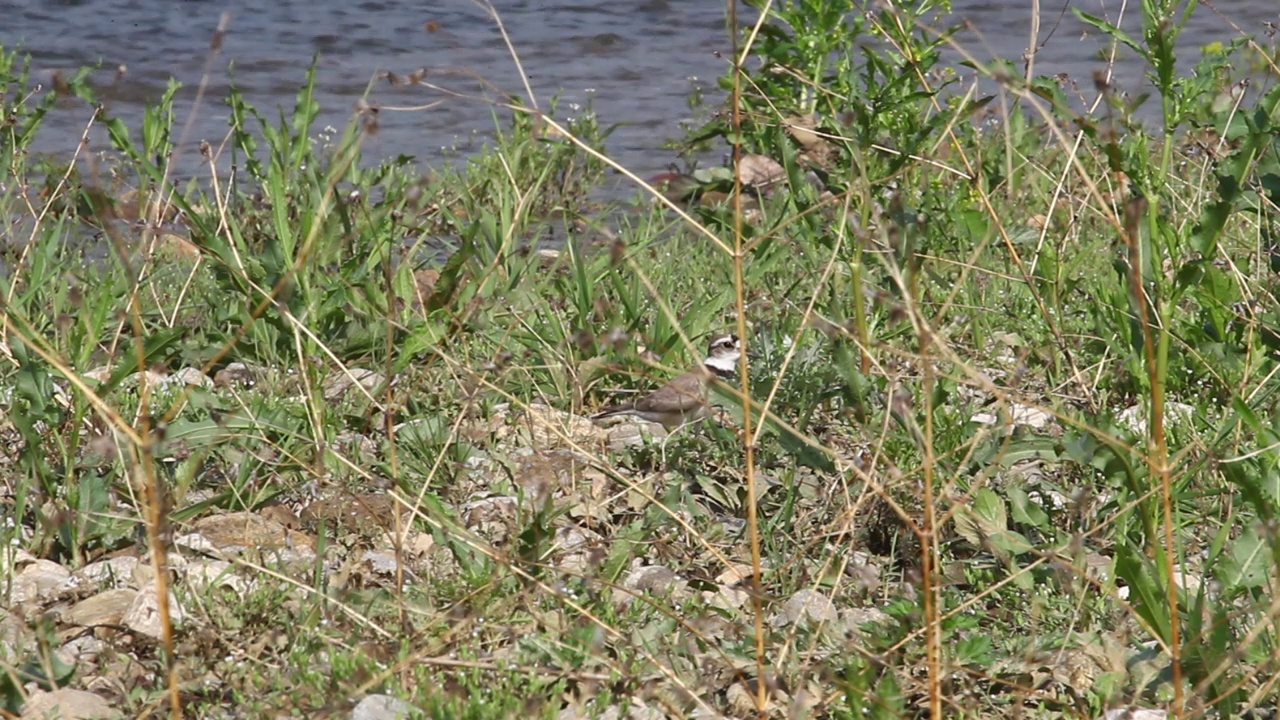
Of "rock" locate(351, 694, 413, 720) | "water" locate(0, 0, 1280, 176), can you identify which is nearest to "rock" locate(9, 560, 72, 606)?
"rock" locate(351, 694, 413, 720)

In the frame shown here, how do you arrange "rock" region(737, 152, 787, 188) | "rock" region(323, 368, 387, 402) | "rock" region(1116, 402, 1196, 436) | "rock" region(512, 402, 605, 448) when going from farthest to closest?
1. "rock" region(737, 152, 787, 188)
2. "rock" region(323, 368, 387, 402)
3. "rock" region(512, 402, 605, 448)
4. "rock" region(1116, 402, 1196, 436)

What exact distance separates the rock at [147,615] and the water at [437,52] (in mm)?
4415

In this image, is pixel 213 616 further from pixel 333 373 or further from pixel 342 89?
pixel 342 89

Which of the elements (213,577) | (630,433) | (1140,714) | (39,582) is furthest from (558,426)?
(1140,714)

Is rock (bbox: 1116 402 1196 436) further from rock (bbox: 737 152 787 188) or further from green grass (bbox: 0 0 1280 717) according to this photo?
rock (bbox: 737 152 787 188)

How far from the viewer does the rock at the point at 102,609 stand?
7.75 ft

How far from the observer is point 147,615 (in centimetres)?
233

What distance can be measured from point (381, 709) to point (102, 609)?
0.57 m

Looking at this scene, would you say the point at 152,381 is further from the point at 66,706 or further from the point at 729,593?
the point at 729,593

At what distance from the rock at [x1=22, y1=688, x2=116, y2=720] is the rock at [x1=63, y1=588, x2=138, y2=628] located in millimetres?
189

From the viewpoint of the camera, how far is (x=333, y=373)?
333cm

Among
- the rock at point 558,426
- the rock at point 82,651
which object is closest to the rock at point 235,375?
the rock at point 558,426

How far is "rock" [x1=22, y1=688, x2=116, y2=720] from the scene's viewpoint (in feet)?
6.89

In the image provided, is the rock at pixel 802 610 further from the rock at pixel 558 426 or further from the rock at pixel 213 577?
the rock at pixel 213 577
